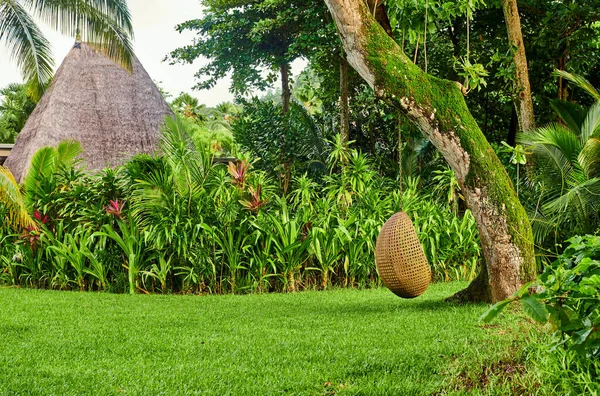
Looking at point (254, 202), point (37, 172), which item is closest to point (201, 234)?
point (254, 202)

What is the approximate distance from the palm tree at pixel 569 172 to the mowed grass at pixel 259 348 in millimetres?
3222

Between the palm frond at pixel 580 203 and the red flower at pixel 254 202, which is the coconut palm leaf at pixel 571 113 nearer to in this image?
the palm frond at pixel 580 203

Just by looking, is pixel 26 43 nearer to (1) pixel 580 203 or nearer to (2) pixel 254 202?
(2) pixel 254 202

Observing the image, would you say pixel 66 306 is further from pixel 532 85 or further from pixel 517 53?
pixel 532 85

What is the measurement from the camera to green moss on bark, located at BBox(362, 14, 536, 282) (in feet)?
19.5

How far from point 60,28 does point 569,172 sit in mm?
9609

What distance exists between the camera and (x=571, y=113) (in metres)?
10.7

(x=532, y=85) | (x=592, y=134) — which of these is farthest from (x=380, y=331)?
(x=532, y=85)

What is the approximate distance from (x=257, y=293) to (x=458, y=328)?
143 inches

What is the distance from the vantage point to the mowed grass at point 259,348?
3994mm

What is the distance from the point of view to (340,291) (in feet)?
27.9

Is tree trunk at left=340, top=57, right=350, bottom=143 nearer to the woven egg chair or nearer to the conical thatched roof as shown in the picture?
the conical thatched roof

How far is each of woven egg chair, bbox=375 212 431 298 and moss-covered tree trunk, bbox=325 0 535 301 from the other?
624 mm

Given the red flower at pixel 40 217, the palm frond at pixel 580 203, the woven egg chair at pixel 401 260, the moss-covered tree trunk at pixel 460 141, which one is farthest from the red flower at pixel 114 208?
the palm frond at pixel 580 203
